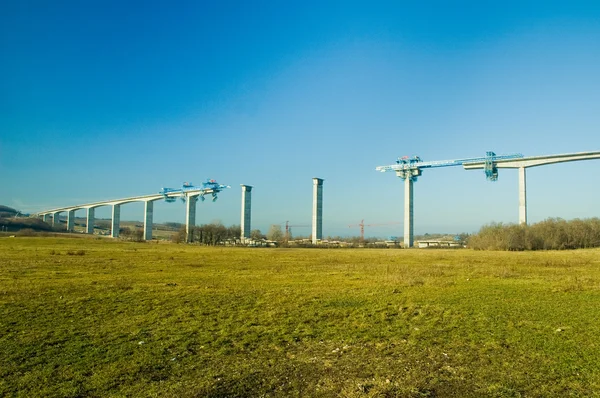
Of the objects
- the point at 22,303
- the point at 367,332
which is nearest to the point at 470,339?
the point at 367,332

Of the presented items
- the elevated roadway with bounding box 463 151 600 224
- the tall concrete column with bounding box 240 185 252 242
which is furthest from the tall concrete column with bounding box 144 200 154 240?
the elevated roadway with bounding box 463 151 600 224

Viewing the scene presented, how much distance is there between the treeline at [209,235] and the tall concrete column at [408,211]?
153 feet

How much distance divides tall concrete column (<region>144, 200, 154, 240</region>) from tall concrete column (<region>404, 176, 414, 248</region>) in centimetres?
7371

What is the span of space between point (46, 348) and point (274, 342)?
4464 mm

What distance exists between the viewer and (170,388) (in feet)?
20.6

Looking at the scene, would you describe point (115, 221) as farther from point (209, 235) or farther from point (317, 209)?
point (317, 209)

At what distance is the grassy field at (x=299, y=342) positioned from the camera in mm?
6355

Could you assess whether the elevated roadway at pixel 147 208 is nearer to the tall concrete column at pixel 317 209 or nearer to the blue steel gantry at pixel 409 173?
the tall concrete column at pixel 317 209

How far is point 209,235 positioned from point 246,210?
1081 cm

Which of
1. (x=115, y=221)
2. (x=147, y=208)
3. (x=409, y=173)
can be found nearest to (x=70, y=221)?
(x=115, y=221)

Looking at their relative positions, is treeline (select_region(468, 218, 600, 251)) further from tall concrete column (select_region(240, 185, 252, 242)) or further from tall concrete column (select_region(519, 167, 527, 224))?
tall concrete column (select_region(240, 185, 252, 242))

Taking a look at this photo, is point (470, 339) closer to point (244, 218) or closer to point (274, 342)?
point (274, 342)

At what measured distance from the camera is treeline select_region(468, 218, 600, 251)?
6456 cm

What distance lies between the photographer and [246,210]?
105 meters
